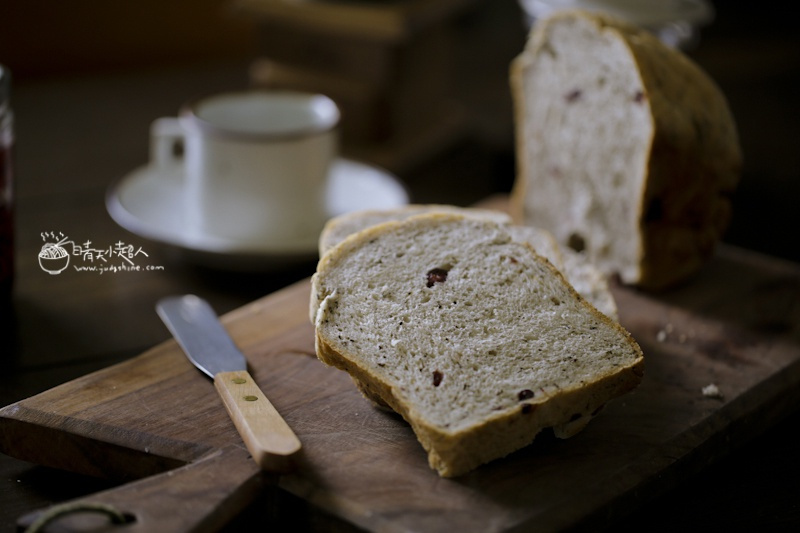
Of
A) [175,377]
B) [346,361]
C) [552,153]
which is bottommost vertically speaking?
[175,377]

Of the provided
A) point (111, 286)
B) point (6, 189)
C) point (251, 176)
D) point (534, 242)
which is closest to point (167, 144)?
point (251, 176)

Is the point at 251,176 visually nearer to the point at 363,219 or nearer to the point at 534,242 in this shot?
the point at 363,219

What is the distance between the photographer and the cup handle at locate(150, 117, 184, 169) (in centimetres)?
265

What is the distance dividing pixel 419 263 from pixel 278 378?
0.35 meters

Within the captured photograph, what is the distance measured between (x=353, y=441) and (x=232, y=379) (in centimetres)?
27

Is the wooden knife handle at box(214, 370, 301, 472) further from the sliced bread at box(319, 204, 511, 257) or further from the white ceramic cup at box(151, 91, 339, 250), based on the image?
the white ceramic cup at box(151, 91, 339, 250)

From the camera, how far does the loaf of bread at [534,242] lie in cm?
202

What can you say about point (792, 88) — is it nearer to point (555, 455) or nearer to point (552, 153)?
point (552, 153)

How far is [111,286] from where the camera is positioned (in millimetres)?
2275

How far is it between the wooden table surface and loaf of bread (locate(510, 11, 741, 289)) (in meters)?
0.51

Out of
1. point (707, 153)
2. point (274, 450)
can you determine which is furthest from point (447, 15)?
point (274, 450)

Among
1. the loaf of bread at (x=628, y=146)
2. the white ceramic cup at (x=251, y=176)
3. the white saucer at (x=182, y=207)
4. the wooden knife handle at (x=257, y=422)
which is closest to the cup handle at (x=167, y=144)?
the white saucer at (x=182, y=207)

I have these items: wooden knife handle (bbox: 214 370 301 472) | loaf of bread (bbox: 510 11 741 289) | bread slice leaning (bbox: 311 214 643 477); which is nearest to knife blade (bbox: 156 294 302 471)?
wooden knife handle (bbox: 214 370 301 472)

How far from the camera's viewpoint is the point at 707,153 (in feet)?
7.37
